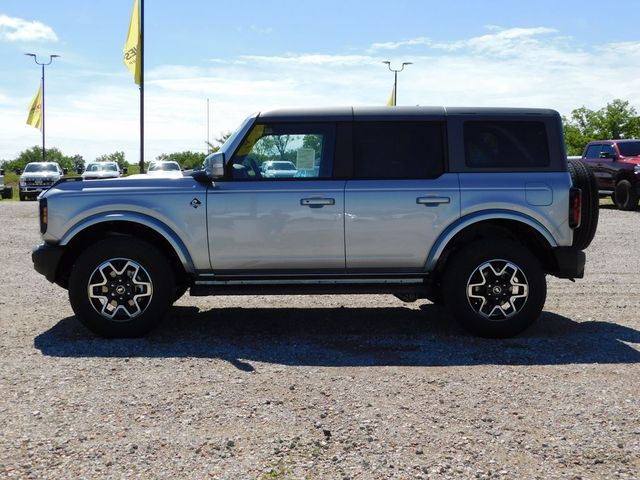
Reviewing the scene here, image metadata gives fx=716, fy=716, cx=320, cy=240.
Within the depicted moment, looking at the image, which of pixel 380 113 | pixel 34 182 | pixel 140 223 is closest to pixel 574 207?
pixel 380 113

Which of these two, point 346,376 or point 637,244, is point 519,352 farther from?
point 637,244

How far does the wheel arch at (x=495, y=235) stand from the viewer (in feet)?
19.9

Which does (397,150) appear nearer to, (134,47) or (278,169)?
(278,169)

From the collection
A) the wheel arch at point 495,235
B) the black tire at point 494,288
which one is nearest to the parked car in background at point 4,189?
the wheel arch at point 495,235

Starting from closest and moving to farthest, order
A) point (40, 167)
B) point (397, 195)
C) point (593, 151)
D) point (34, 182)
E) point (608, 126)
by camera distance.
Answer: point (397, 195), point (593, 151), point (34, 182), point (40, 167), point (608, 126)

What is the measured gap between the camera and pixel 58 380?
484 cm

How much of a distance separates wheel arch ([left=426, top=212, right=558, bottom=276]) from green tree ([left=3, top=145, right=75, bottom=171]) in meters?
72.9

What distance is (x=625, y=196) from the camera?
20.8m

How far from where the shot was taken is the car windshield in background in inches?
827

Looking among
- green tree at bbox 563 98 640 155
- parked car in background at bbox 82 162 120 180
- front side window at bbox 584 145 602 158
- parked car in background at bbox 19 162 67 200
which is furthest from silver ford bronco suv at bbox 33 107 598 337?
green tree at bbox 563 98 640 155

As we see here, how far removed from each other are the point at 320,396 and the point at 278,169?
2291mm

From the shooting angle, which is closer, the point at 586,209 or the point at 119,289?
the point at 119,289

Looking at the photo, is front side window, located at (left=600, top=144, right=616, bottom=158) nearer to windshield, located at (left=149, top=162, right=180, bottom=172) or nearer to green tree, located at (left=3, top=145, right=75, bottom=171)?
windshield, located at (left=149, top=162, right=180, bottom=172)

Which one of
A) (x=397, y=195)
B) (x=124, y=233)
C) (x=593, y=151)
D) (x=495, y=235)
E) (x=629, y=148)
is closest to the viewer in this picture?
(x=397, y=195)
